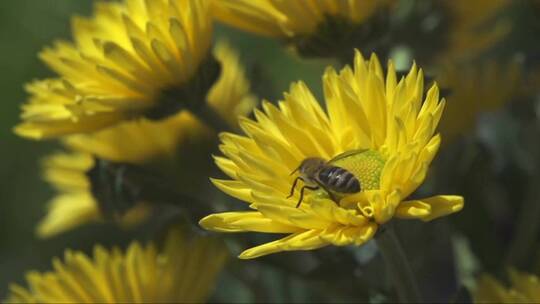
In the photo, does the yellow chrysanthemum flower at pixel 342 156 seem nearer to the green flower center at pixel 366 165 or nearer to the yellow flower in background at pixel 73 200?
the green flower center at pixel 366 165

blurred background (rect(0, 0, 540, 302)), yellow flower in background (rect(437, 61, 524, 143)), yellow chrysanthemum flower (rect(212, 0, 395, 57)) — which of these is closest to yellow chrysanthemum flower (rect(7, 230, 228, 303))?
blurred background (rect(0, 0, 540, 302))

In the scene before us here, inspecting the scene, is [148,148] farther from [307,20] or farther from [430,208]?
[430,208]

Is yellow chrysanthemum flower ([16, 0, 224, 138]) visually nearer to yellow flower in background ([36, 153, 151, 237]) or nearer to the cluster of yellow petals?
the cluster of yellow petals

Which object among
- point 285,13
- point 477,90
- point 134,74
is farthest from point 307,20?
point 477,90

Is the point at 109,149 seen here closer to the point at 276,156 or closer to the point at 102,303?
the point at 102,303

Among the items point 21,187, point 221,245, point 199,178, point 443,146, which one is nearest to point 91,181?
point 221,245

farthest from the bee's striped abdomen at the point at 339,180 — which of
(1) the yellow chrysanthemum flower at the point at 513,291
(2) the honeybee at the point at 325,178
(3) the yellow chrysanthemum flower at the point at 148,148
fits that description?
(3) the yellow chrysanthemum flower at the point at 148,148
